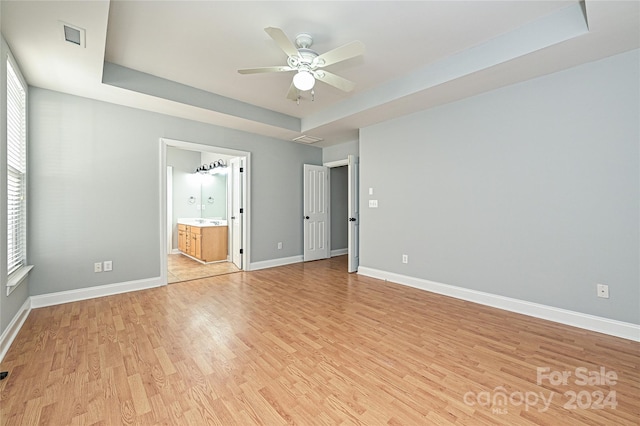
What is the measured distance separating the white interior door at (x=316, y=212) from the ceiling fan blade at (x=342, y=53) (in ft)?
11.2

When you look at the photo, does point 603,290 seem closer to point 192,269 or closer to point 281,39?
point 281,39

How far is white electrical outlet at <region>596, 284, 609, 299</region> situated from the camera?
2.54 metres

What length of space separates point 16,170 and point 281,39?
2.94m

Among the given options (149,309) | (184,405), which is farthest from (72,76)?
(184,405)

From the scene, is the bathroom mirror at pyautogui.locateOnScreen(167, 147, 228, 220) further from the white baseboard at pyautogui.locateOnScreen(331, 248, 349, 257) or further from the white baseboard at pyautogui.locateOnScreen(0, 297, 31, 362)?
the white baseboard at pyautogui.locateOnScreen(0, 297, 31, 362)

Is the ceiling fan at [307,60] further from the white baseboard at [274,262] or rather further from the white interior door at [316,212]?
the white baseboard at [274,262]

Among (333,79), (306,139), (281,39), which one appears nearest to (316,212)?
(306,139)

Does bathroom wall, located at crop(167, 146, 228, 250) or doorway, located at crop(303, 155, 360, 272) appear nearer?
doorway, located at crop(303, 155, 360, 272)

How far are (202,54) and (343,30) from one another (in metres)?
1.51

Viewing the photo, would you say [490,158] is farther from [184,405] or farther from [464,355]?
[184,405]

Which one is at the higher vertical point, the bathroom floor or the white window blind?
the white window blind

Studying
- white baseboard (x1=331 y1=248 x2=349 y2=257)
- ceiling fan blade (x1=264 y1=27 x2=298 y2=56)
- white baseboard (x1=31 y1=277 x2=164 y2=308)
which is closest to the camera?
ceiling fan blade (x1=264 y1=27 x2=298 y2=56)

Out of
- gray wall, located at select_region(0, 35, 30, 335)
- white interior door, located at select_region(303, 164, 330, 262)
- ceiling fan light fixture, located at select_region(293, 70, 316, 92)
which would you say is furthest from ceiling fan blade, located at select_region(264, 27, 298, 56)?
white interior door, located at select_region(303, 164, 330, 262)

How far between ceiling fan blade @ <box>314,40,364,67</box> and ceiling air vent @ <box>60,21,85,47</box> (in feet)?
6.19
